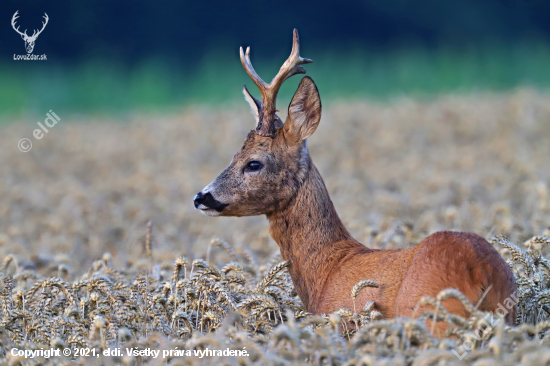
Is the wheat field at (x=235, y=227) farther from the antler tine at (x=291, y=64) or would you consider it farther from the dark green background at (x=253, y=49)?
the dark green background at (x=253, y=49)

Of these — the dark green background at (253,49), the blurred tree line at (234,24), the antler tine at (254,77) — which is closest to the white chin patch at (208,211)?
the antler tine at (254,77)

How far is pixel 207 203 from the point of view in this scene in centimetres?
442

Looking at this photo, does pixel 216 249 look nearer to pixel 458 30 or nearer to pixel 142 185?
pixel 142 185

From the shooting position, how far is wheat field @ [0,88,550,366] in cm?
287

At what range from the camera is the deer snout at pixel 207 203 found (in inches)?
174

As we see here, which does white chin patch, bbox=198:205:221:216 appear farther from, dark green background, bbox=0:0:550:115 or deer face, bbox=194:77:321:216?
dark green background, bbox=0:0:550:115

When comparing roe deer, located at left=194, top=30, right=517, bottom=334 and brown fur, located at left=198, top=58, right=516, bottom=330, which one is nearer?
brown fur, located at left=198, top=58, right=516, bottom=330

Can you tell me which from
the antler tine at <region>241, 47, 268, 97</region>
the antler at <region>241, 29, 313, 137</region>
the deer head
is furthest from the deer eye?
the antler tine at <region>241, 47, 268, 97</region>

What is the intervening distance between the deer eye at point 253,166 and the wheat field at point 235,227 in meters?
0.65

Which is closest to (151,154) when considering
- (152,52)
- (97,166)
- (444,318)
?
(97,166)

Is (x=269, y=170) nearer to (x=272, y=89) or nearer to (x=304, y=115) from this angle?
(x=304, y=115)

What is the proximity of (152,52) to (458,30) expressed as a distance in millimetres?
10293

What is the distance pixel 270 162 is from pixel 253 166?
124 mm

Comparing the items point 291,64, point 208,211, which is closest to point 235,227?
point 208,211
